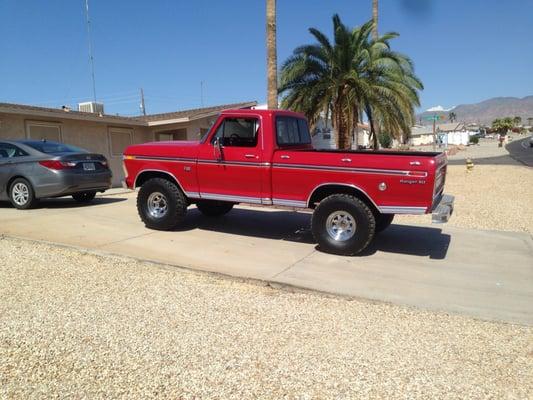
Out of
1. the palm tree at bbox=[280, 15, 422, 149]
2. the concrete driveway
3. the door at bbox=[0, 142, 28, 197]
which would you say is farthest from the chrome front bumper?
the palm tree at bbox=[280, 15, 422, 149]

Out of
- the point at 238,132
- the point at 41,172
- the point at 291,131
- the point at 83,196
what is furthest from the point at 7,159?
the point at 291,131

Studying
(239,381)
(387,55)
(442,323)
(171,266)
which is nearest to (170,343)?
(239,381)

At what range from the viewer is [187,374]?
10.8 ft

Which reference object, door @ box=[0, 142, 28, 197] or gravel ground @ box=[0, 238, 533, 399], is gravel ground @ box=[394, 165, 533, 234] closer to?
gravel ground @ box=[0, 238, 533, 399]

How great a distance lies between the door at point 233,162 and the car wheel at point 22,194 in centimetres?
446

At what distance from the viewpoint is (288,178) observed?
675cm

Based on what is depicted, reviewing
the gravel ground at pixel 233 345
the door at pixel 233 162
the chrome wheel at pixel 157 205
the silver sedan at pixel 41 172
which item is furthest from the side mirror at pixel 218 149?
the silver sedan at pixel 41 172

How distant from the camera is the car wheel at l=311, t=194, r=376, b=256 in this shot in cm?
625

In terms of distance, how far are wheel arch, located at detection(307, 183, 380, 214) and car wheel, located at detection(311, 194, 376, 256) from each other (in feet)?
0.37

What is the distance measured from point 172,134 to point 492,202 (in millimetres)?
13680

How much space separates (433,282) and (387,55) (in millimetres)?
14490

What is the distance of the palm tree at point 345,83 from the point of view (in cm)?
1709

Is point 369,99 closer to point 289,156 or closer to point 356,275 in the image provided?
point 289,156

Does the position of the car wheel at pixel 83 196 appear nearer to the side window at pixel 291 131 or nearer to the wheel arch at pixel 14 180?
the wheel arch at pixel 14 180
